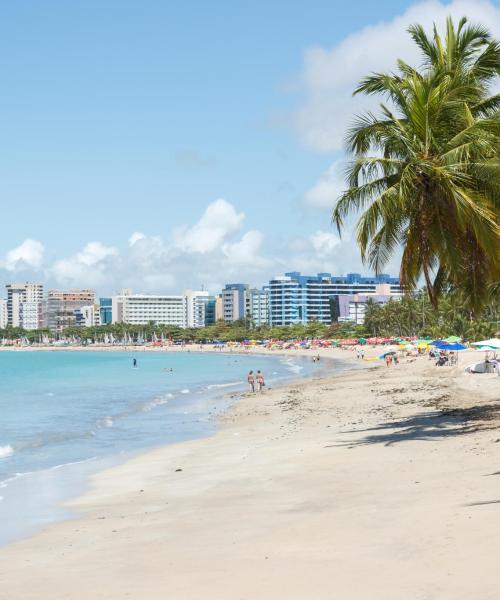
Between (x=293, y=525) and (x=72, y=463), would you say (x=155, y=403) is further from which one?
(x=293, y=525)

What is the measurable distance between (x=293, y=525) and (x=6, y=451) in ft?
55.8

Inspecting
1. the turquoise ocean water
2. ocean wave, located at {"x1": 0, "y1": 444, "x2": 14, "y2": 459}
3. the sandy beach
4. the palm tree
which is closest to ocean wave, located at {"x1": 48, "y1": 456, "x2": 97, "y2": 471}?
the turquoise ocean water

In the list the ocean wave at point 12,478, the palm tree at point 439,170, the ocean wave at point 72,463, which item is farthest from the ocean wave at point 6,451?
the palm tree at point 439,170

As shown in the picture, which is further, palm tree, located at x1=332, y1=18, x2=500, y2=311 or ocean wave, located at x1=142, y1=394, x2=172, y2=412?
ocean wave, located at x1=142, y1=394, x2=172, y2=412

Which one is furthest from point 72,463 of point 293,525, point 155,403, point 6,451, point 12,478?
point 155,403

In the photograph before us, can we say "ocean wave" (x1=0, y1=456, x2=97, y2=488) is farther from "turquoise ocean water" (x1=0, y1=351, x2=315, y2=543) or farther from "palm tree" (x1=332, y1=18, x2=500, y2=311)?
"palm tree" (x1=332, y1=18, x2=500, y2=311)

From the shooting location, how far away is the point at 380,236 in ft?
61.0

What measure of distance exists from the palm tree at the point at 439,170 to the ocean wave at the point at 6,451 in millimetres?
13590

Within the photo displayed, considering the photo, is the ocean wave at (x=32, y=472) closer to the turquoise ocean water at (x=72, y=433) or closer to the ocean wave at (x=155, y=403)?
the turquoise ocean water at (x=72, y=433)

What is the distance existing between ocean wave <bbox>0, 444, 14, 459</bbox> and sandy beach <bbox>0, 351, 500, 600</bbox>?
5.51 m

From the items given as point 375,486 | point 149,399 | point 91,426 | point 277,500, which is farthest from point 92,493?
point 149,399

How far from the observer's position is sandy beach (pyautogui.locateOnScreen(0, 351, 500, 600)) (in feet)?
27.2

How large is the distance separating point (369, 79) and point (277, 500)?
10.6 meters

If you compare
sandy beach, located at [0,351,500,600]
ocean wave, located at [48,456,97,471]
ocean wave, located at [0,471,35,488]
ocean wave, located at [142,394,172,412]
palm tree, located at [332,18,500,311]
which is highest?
palm tree, located at [332,18,500,311]
